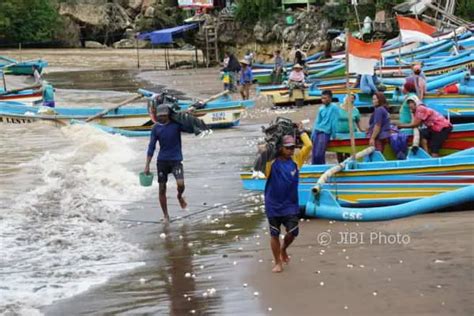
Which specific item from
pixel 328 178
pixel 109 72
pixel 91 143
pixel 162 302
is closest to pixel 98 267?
pixel 162 302

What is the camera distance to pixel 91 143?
1862 cm

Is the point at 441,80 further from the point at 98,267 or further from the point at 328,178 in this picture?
the point at 98,267

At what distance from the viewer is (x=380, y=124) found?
38.0 feet

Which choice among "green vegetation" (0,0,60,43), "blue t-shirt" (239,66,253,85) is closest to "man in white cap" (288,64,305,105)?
"blue t-shirt" (239,66,253,85)

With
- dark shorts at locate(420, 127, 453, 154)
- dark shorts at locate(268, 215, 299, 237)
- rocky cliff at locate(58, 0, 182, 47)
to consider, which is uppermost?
dark shorts at locate(268, 215, 299, 237)

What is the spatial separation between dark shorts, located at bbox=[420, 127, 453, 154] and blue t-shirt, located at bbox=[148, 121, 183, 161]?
400cm

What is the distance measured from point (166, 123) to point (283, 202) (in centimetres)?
321

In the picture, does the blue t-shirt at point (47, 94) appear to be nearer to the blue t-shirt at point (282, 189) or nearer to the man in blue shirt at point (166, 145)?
the man in blue shirt at point (166, 145)

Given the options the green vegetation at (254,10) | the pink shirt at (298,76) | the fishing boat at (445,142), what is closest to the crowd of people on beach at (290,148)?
the fishing boat at (445,142)

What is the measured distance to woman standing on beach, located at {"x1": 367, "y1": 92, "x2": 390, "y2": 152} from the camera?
1150 cm

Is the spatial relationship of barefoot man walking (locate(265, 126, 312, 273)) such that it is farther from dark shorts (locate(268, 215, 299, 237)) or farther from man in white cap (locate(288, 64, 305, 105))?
man in white cap (locate(288, 64, 305, 105))

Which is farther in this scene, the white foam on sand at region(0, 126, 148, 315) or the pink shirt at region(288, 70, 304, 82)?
the pink shirt at region(288, 70, 304, 82)

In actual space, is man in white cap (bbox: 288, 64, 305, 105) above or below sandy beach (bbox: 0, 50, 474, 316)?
below

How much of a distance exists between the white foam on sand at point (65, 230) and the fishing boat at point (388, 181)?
2.49 metres
